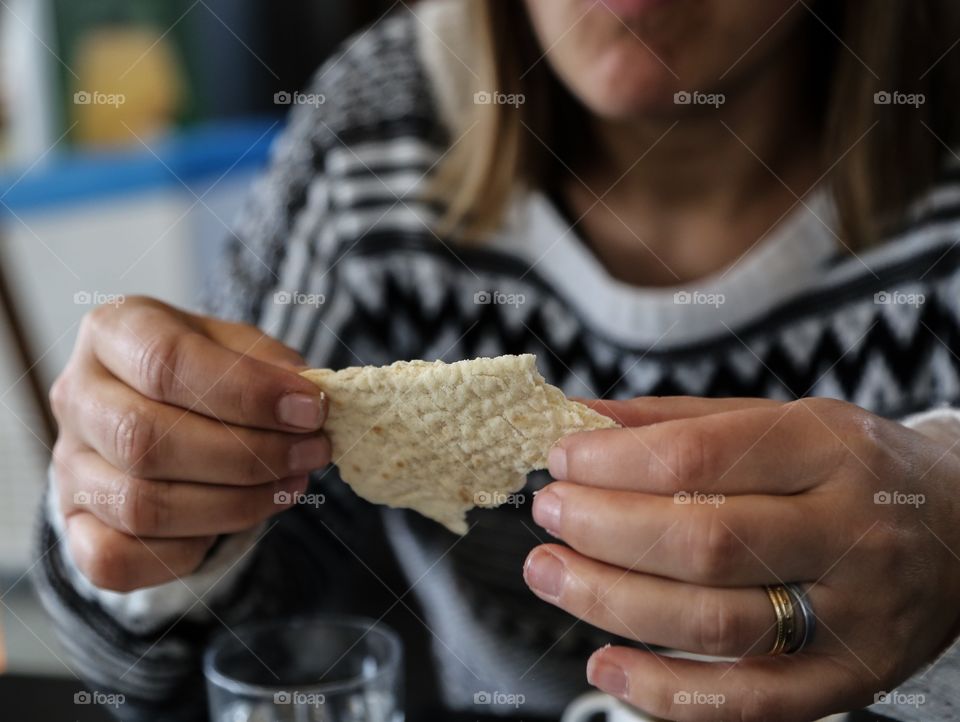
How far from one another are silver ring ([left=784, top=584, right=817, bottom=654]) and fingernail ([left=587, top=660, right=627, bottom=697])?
0.10 metres

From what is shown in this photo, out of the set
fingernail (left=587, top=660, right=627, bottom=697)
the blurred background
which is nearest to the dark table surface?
fingernail (left=587, top=660, right=627, bottom=697)

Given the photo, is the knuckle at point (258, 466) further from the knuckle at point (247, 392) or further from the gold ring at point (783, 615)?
the gold ring at point (783, 615)

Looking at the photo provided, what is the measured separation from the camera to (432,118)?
3.70ft

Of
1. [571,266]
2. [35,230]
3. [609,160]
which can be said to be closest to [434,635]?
[571,266]

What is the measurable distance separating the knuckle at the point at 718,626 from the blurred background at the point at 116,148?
158 centimetres

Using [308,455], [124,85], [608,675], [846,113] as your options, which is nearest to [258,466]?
[308,455]

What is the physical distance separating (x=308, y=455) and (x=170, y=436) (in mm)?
92

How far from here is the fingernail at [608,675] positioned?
0.60m

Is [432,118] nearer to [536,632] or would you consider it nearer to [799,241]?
[799,241]

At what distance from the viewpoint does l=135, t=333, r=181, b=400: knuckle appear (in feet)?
2.14

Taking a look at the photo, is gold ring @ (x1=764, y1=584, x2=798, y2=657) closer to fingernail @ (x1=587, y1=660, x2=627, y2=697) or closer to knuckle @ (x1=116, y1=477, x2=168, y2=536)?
fingernail @ (x1=587, y1=660, x2=627, y2=697)

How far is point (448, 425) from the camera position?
65cm

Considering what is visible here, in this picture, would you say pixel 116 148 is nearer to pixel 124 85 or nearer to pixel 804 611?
pixel 124 85

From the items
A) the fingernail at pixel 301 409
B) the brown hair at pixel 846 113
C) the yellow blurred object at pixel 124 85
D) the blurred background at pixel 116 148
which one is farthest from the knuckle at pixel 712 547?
the yellow blurred object at pixel 124 85
